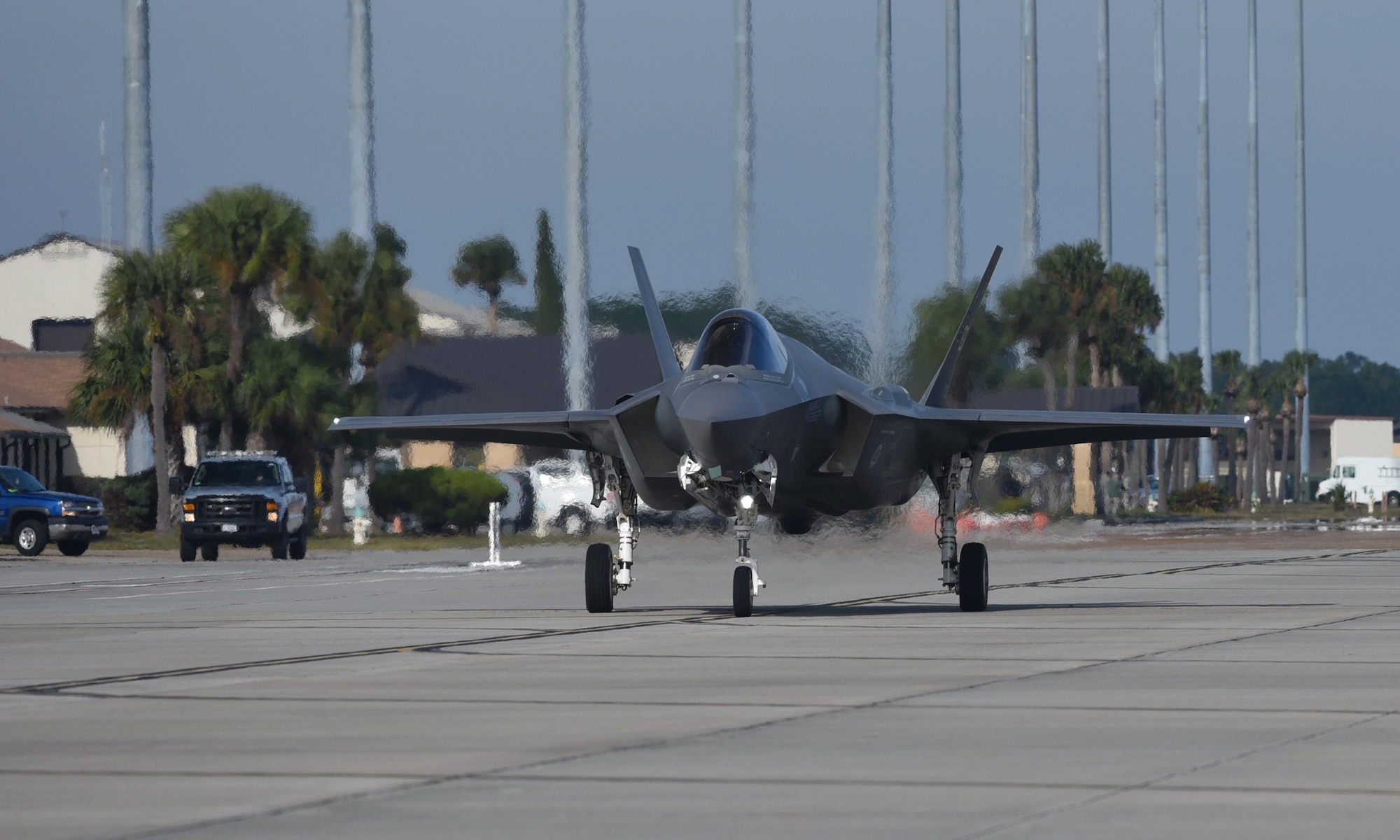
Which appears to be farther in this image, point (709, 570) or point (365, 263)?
point (365, 263)

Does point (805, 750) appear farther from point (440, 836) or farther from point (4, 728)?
point (4, 728)

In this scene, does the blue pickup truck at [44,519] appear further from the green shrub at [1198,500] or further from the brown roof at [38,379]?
the green shrub at [1198,500]

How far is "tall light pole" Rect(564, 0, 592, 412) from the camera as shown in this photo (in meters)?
53.0

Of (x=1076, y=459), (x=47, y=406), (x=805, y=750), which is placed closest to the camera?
(x=805, y=750)

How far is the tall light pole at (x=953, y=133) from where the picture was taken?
68312mm

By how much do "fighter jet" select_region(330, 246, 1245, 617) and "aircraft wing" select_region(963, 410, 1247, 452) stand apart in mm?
31

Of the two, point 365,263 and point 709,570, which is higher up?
point 365,263

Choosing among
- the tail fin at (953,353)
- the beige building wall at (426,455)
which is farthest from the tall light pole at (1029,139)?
the tail fin at (953,353)

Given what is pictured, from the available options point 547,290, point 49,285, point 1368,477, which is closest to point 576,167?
point 547,290

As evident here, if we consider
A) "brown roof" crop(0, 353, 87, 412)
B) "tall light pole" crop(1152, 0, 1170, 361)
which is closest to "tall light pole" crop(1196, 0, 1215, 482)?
"tall light pole" crop(1152, 0, 1170, 361)

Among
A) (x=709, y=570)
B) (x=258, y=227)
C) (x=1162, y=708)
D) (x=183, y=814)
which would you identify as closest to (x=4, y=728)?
(x=183, y=814)

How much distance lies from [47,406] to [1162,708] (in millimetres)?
64608

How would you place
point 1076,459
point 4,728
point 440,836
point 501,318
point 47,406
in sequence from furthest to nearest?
point 1076,459, point 47,406, point 501,318, point 4,728, point 440,836

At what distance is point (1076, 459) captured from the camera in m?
88.1
